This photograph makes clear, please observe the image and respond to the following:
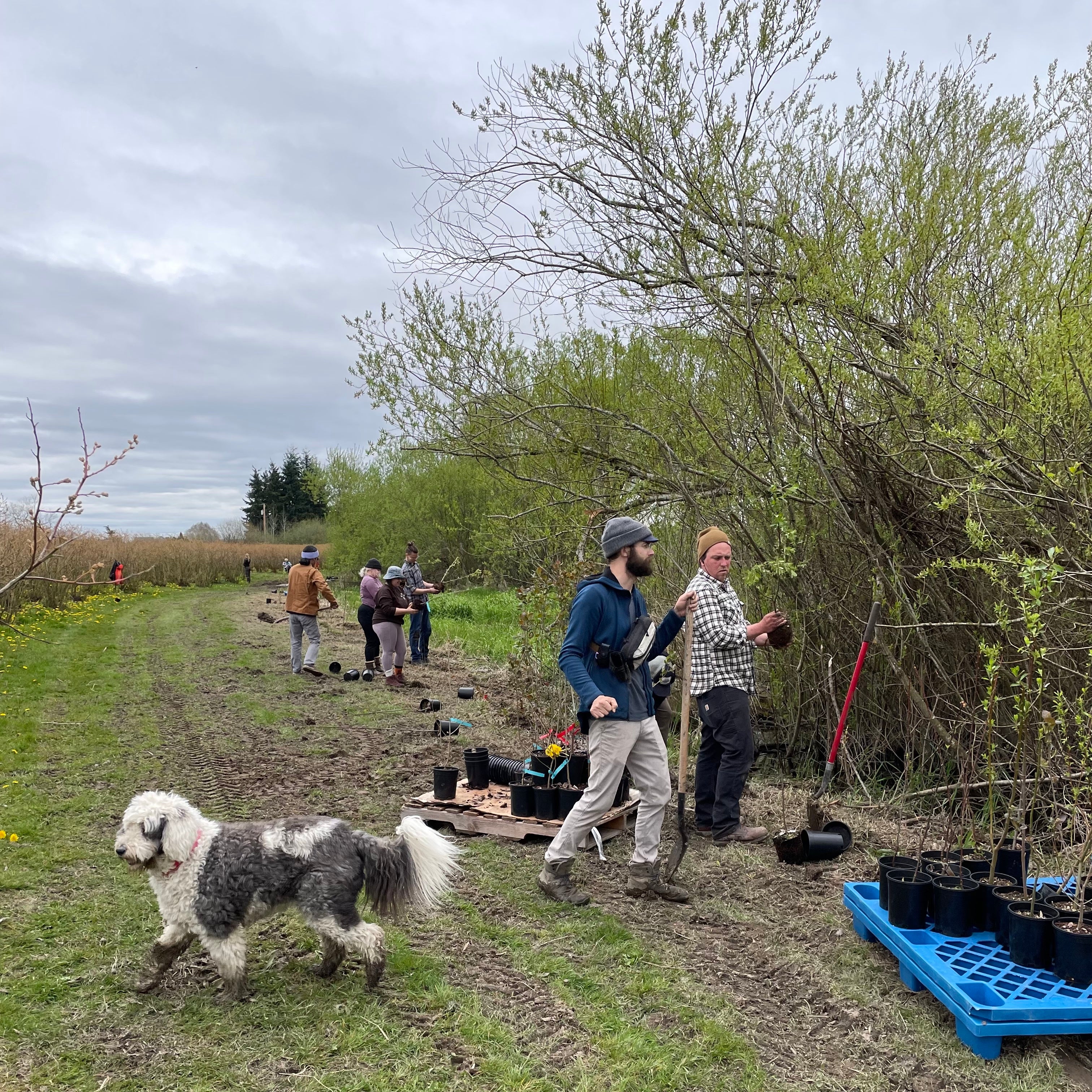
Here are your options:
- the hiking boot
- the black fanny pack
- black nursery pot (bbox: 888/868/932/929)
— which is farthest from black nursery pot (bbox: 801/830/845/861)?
the black fanny pack

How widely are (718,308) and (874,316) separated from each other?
1.18 m

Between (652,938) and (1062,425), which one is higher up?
(1062,425)

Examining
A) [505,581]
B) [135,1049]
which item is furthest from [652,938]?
[505,581]

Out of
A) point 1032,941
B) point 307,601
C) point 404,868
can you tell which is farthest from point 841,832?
point 307,601

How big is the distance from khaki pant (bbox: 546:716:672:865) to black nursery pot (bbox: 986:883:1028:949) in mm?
1609

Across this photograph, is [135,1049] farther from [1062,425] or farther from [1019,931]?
[1062,425]

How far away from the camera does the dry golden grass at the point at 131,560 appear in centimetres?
1608

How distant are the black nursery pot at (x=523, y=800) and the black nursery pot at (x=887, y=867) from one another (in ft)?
7.75

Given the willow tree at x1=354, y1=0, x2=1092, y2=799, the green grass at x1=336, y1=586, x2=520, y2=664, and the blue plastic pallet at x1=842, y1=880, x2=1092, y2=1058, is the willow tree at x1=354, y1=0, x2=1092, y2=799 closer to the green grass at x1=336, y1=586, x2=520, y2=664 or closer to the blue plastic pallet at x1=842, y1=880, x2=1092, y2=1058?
the blue plastic pallet at x1=842, y1=880, x2=1092, y2=1058

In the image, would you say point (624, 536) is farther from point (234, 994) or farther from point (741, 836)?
point (234, 994)

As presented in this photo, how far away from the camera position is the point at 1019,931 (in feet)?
11.8

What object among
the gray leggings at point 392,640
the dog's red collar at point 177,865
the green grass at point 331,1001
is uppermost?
the gray leggings at point 392,640

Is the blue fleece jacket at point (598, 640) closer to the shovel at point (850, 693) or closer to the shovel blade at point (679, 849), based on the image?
the shovel blade at point (679, 849)

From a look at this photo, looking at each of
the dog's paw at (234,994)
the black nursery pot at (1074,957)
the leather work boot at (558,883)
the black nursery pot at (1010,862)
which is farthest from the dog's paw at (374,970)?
the black nursery pot at (1010,862)
